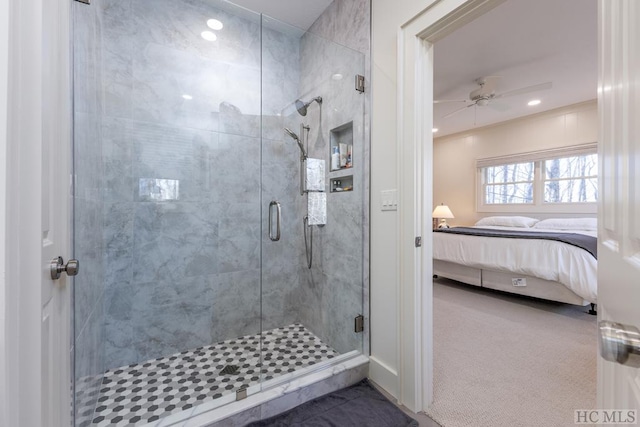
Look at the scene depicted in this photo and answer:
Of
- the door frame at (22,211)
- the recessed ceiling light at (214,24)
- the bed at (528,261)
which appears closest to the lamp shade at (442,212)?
the bed at (528,261)

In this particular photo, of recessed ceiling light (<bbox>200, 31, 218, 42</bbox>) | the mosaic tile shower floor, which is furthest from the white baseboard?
recessed ceiling light (<bbox>200, 31, 218, 42</bbox>)

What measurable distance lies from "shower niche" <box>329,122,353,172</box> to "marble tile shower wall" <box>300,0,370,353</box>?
4 centimetres

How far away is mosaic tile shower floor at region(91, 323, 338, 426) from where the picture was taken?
4.70ft

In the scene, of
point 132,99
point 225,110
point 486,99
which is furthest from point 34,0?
point 486,99

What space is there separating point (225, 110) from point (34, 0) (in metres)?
1.46

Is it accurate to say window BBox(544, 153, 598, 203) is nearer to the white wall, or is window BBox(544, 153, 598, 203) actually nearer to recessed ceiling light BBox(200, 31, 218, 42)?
recessed ceiling light BBox(200, 31, 218, 42)

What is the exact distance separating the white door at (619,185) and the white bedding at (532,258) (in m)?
2.86

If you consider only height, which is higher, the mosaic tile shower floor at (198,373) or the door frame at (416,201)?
the door frame at (416,201)

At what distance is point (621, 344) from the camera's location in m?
0.34

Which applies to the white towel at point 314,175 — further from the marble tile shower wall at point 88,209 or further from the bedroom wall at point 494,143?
the bedroom wall at point 494,143

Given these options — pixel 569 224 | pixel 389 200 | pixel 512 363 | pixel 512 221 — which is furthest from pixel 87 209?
pixel 569 224

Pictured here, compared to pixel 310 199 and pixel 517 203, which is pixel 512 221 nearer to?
pixel 517 203

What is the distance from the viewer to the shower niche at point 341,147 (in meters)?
1.98

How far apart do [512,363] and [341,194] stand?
1.70m
